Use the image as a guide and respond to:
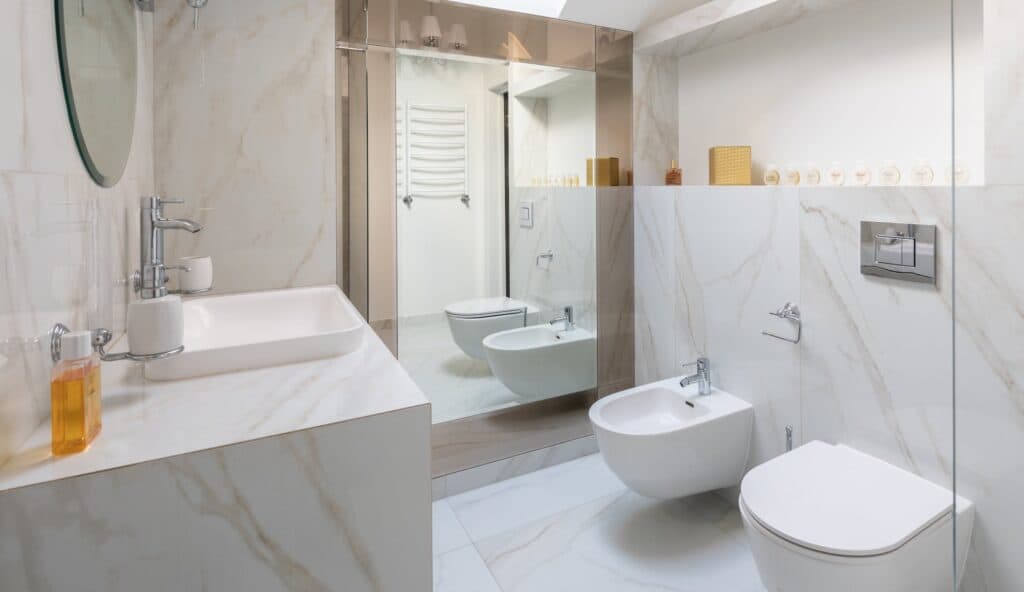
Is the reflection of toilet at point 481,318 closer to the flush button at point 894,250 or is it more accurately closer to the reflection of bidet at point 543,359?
the reflection of bidet at point 543,359

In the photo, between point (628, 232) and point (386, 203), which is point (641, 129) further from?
point (386, 203)

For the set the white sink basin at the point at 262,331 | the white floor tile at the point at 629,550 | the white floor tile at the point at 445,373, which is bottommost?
the white floor tile at the point at 629,550

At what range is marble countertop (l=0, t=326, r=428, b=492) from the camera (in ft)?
2.53

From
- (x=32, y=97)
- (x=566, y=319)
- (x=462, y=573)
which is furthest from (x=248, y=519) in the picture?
(x=566, y=319)

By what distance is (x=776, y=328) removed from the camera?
6.72 feet

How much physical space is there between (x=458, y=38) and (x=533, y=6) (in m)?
0.42

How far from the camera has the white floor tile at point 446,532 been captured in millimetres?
2047

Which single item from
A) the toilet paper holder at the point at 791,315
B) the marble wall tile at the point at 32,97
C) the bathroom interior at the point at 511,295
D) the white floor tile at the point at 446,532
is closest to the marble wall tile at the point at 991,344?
the bathroom interior at the point at 511,295

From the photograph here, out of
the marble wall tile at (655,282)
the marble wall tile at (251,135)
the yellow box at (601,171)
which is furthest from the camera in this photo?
the yellow box at (601,171)

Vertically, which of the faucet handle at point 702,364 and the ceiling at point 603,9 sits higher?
the ceiling at point 603,9

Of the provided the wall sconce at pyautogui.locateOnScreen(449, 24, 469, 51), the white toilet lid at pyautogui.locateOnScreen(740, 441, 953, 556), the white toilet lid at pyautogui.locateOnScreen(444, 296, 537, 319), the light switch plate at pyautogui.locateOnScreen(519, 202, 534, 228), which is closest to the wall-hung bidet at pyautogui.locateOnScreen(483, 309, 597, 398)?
the white toilet lid at pyautogui.locateOnScreen(444, 296, 537, 319)

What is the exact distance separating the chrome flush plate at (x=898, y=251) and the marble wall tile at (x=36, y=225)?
1.98m

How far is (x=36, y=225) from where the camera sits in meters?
0.81

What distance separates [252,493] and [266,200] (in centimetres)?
141
